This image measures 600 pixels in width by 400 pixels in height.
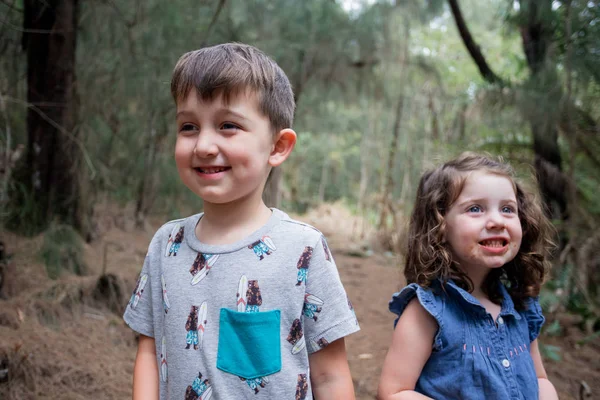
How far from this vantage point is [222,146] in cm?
111

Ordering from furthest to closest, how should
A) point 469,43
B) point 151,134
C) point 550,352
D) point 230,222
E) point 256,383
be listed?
1. point 469,43
2. point 151,134
3. point 550,352
4. point 230,222
5. point 256,383

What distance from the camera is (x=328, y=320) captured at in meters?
1.11

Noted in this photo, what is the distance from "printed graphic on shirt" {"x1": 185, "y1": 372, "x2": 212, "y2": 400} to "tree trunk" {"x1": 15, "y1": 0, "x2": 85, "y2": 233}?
3023 mm

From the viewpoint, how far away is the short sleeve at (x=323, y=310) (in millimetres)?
1111

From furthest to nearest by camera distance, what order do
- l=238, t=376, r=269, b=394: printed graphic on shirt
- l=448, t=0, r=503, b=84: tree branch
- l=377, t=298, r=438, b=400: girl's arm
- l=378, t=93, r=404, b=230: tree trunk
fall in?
l=378, t=93, r=404, b=230: tree trunk → l=448, t=0, r=503, b=84: tree branch → l=377, t=298, r=438, b=400: girl's arm → l=238, t=376, r=269, b=394: printed graphic on shirt

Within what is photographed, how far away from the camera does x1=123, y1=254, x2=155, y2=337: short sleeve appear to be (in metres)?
1.22

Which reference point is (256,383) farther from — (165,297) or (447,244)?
(447,244)

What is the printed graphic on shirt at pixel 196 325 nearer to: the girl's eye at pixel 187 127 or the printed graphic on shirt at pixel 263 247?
the printed graphic on shirt at pixel 263 247

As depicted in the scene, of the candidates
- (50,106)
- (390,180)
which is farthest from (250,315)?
(390,180)

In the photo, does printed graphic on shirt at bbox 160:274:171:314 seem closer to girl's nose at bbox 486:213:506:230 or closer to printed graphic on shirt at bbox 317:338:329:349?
printed graphic on shirt at bbox 317:338:329:349

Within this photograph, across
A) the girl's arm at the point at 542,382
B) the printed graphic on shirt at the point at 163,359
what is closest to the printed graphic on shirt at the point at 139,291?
the printed graphic on shirt at the point at 163,359

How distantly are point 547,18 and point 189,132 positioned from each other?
3574 millimetres

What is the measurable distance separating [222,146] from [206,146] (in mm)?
33

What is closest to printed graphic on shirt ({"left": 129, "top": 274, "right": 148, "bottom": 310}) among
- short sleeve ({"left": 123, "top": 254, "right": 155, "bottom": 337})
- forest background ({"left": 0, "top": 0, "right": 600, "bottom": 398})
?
short sleeve ({"left": 123, "top": 254, "right": 155, "bottom": 337})
